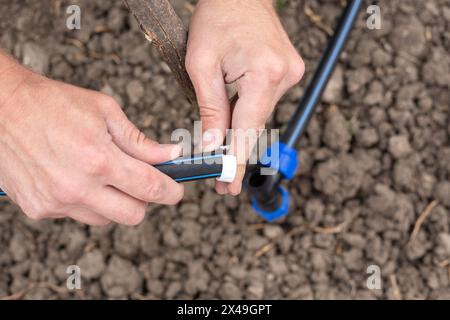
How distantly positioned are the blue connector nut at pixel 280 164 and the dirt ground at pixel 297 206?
77 mm

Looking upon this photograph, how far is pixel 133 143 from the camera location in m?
0.83

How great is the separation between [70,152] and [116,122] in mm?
89

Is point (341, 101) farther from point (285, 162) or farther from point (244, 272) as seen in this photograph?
point (244, 272)

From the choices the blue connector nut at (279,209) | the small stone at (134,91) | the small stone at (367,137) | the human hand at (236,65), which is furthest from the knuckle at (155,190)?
the small stone at (367,137)

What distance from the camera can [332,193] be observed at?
53.2 inches

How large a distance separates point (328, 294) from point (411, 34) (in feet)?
2.49

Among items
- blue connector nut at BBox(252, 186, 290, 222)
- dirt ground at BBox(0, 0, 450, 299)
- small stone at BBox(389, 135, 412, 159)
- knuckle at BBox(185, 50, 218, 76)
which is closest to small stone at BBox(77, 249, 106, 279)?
dirt ground at BBox(0, 0, 450, 299)

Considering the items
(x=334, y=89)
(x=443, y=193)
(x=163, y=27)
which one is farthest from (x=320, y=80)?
(x=163, y=27)

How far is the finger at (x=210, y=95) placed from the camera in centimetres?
87

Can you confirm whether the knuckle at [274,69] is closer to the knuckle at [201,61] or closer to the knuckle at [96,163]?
the knuckle at [201,61]

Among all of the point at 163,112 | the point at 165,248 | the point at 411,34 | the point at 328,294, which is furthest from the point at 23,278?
the point at 411,34

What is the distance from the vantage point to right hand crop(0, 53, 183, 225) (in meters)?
0.78

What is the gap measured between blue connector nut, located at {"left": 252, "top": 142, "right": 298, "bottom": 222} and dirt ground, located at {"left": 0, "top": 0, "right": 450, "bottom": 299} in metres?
0.08

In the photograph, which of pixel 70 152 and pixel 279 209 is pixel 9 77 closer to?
pixel 70 152
